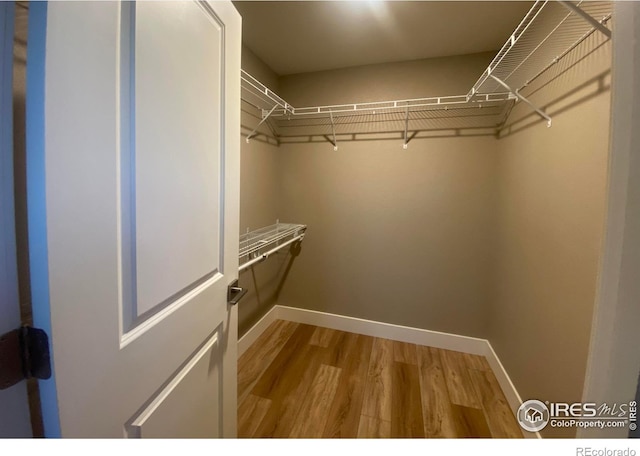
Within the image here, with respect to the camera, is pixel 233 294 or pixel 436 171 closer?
pixel 233 294

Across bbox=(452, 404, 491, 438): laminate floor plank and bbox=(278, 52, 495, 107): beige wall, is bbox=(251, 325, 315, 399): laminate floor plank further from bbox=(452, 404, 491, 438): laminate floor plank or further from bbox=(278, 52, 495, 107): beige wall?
bbox=(278, 52, 495, 107): beige wall

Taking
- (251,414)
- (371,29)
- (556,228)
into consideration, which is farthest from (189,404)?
(371,29)

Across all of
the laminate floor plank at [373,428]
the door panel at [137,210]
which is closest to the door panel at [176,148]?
the door panel at [137,210]

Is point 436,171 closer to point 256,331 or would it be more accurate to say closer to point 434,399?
point 434,399

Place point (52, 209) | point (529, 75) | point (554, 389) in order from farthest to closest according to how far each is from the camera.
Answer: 1. point (529, 75)
2. point (554, 389)
3. point (52, 209)

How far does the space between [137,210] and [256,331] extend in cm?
187

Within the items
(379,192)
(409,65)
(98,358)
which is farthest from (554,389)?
(409,65)

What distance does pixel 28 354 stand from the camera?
396 millimetres

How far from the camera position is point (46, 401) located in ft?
1.34

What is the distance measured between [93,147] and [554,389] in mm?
1804

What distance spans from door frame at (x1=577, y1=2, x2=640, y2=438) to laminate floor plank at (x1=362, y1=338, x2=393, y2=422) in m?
1.17

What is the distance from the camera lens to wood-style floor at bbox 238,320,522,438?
137 centimetres

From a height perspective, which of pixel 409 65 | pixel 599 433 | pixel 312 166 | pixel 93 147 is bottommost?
pixel 599 433

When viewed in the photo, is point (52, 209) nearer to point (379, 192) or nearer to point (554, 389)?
point (554, 389)
